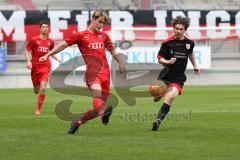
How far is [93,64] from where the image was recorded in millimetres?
13195

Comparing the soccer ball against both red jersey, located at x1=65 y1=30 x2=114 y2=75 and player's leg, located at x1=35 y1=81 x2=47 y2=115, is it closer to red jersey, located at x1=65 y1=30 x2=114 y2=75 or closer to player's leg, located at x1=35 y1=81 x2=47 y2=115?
red jersey, located at x1=65 y1=30 x2=114 y2=75

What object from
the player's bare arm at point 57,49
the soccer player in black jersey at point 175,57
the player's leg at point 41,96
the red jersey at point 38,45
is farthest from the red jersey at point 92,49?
the red jersey at point 38,45

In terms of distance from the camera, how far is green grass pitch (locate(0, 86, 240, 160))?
10.2 m

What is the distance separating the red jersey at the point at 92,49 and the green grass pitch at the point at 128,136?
3.67 ft

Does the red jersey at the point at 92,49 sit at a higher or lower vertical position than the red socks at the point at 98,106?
higher

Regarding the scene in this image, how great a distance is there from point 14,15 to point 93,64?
22.5m

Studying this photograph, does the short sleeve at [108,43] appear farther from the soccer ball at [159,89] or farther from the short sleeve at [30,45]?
the short sleeve at [30,45]

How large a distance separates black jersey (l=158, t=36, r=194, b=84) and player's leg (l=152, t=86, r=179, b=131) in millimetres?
236

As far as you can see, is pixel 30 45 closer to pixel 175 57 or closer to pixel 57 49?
pixel 175 57

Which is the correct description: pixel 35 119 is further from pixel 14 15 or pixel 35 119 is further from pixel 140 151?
pixel 14 15

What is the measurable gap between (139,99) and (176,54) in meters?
10.1

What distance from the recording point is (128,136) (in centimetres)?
1239

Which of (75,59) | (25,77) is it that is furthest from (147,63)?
(25,77)

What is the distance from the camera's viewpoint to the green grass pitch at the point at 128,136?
33.4ft
